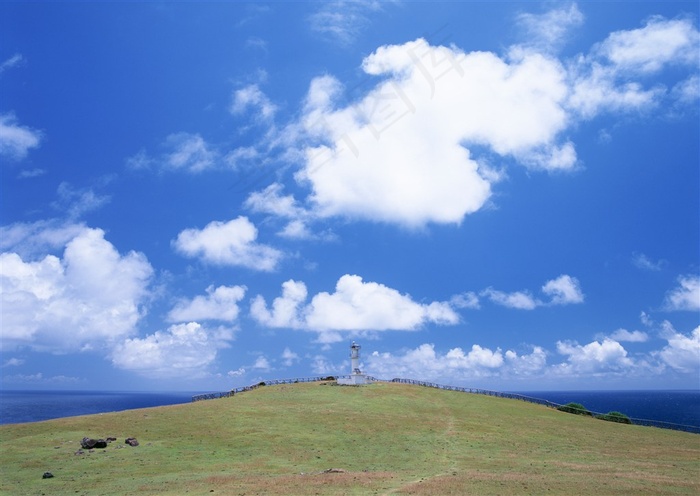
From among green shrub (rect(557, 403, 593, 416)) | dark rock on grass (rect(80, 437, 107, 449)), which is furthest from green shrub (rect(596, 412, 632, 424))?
dark rock on grass (rect(80, 437, 107, 449))

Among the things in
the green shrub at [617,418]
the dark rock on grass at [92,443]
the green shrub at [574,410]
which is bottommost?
the green shrub at [617,418]

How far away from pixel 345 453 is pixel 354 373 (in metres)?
49.4

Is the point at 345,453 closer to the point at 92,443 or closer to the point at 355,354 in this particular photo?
the point at 92,443

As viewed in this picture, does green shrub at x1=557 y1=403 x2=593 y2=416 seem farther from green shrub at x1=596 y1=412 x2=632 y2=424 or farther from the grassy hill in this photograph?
the grassy hill

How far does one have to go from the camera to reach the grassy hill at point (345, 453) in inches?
1241

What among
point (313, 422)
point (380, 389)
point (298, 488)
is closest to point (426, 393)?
point (380, 389)

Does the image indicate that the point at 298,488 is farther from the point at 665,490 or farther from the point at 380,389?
the point at 380,389

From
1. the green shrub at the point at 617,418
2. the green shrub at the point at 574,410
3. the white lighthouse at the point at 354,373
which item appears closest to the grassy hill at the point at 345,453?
the green shrub at the point at 617,418

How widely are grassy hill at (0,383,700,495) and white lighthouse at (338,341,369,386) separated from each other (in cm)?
2116

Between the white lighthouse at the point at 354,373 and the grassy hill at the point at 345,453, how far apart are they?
21163mm

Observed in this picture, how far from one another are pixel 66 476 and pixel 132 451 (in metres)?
7.44

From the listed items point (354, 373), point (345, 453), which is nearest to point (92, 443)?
point (345, 453)

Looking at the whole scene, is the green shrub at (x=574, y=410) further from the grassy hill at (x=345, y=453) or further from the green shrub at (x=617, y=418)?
the grassy hill at (x=345, y=453)

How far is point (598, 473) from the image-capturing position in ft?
115
